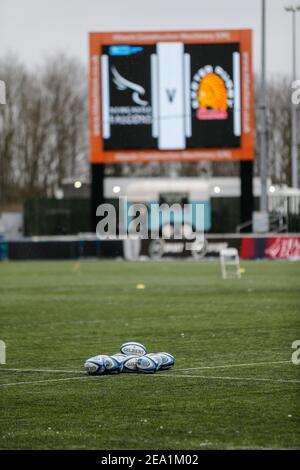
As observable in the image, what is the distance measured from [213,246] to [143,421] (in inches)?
1374

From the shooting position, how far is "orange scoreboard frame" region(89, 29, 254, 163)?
149 ft

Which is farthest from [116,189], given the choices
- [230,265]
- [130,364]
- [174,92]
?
[130,364]

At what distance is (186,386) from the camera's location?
1254cm

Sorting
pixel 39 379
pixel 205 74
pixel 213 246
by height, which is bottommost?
pixel 213 246

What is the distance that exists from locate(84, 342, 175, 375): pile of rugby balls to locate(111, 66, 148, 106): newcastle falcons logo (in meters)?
32.4

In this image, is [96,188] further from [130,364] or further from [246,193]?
[130,364]

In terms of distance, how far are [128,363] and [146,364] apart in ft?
0.73

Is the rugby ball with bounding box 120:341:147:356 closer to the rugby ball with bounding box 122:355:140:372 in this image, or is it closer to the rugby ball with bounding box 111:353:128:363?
the rugby ball with bounding box 111:353:128:363

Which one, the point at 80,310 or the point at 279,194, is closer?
the point at 80,310

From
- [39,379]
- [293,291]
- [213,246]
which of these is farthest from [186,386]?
[213,246]

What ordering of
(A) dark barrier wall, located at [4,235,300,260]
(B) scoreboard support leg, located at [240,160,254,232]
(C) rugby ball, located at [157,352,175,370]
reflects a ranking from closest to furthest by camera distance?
(C) rugby ball, located at [157,352,175,370], (A) dark barrier wall, located at [4,235,300,260], (B) scoreboard support leg, located at [240,160,254,232]

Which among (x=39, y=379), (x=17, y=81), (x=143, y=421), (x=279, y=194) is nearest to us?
(x=143, y=421)

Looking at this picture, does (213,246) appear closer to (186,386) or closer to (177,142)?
(177,142)

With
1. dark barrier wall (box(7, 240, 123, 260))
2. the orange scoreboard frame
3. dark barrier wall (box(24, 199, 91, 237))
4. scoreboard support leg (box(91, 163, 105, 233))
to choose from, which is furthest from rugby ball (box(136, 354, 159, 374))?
dark barrier wall (box(24, 199, 91, 237))
